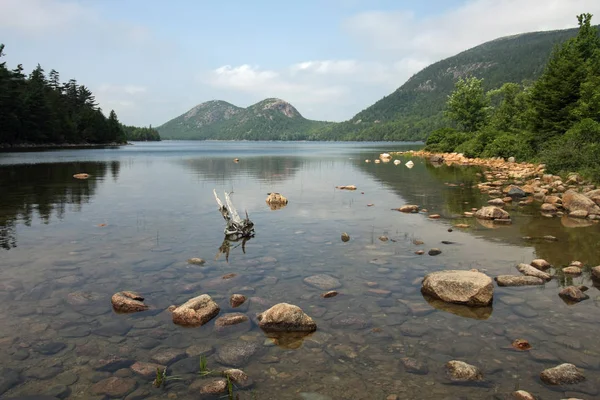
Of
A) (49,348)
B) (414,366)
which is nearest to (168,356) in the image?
(49,348)

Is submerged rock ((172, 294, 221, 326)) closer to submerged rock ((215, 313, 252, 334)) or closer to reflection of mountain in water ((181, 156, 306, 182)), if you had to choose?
submerged rock ((215, 313, 252, 334))

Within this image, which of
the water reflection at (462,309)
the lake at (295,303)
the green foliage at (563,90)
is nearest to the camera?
the lake at (295,303)

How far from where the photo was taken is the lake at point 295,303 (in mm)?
6527

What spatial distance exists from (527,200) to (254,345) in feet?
73.4

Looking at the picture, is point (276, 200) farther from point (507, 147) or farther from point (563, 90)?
point (507, 147)

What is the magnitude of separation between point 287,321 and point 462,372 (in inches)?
132

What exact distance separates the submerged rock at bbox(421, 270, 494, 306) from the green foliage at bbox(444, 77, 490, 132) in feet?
294

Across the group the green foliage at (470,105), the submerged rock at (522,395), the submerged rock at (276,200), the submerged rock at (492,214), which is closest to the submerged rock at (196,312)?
the submerged rock at (522,395)

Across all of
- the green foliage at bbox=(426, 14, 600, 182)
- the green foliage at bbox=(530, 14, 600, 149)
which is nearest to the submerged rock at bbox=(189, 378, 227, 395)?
the green foliage at bbox=(426, 14, 600, 182)

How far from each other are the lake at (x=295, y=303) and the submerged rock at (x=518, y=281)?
0.93ft

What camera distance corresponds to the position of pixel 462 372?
660 cm

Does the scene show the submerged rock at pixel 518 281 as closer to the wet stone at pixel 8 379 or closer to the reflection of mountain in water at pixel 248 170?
the wet stone at pixel 8 379

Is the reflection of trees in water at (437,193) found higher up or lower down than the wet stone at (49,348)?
higher up

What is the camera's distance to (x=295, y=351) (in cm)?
743
